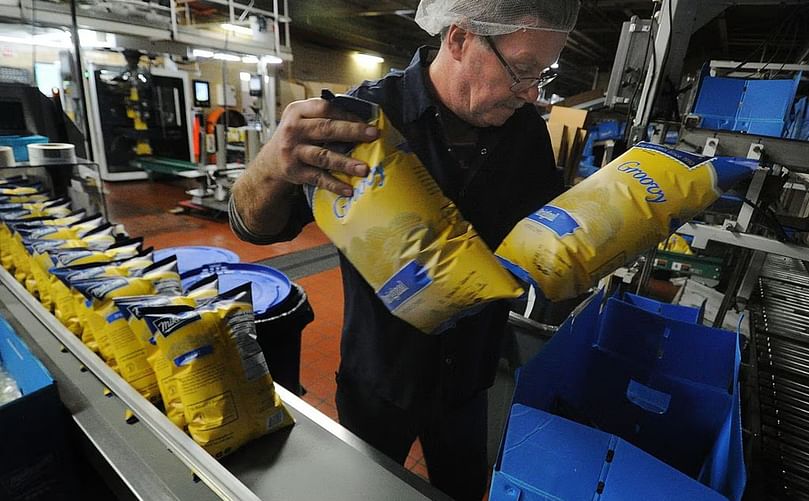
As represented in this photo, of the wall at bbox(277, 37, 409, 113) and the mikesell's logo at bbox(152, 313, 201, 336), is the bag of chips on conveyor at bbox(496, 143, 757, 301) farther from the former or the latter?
the wall at bbox(277, 37, 409, 113)

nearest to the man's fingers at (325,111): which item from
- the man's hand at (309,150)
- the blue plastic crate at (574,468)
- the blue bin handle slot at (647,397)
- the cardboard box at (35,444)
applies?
the man's hand at (309,150)

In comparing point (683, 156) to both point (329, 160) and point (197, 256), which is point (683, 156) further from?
point (197, 256)

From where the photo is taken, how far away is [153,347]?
793 millimetres

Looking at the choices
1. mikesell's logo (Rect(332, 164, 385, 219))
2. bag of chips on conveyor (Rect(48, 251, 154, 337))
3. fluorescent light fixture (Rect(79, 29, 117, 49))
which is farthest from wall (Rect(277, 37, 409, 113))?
mikesell's logo (Rect(332, 164, 385, 219))

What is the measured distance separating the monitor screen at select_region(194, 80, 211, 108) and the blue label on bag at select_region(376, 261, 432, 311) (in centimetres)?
796

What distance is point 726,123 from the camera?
4109 mm

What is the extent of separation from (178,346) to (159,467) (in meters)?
0.21

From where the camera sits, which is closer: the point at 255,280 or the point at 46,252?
the point at 46,252

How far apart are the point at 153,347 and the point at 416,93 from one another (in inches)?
27.4

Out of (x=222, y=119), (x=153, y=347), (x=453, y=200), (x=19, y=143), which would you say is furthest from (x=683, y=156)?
(x=222, y=119)

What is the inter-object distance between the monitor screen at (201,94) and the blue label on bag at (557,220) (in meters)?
8.00

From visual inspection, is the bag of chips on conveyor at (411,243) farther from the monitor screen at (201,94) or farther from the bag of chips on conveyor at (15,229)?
the monitor screen at (201,94)

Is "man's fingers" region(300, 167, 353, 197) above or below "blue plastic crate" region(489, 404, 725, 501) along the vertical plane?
above

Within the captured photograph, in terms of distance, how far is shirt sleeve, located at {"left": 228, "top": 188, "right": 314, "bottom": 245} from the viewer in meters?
0.86
